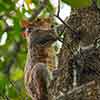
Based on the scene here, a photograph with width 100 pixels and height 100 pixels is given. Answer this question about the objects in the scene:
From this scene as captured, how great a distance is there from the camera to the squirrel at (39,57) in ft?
9.89

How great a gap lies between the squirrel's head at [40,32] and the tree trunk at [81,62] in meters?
0.37

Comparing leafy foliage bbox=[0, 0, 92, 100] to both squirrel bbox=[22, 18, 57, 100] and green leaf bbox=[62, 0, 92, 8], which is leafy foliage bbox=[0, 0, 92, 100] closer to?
squirrel bbox=[22, 18, 57, 100]

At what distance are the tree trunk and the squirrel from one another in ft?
0.77

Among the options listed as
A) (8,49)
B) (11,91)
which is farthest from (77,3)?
(8,49)

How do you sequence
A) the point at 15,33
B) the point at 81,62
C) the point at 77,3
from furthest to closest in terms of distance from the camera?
1. the point at 15,33
2. the point at 81,62
3. the point at 77,3

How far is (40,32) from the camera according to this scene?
10.8 ft

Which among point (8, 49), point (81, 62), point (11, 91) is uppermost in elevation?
point (8, 49)

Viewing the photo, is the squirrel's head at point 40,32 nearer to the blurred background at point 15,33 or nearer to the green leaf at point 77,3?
the blurred background at point 15,33

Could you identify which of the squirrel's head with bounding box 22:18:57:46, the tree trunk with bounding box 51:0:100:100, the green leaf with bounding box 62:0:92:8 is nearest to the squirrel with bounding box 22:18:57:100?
the squirrel's head with bounding box 22:18:57:46

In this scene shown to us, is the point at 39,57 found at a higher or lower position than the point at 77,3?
lower

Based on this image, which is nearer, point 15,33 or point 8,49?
point 15,33

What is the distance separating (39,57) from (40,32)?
0.66ft

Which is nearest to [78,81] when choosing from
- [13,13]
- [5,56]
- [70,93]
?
[70,93]

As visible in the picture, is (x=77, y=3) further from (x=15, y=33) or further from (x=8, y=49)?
(x=8, y=49)
